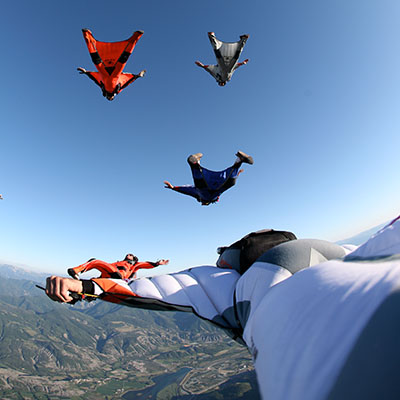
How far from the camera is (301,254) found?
2.20m

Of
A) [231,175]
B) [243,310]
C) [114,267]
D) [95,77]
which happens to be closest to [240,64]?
[231,175]

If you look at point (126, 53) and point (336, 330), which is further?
point (126, 53)

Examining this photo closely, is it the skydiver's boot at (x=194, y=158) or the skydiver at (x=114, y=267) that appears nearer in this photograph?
the skydiver at (x=114, y=267)

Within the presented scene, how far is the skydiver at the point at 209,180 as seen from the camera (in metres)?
8.46

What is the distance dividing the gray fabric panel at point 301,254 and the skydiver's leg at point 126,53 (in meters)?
10.3

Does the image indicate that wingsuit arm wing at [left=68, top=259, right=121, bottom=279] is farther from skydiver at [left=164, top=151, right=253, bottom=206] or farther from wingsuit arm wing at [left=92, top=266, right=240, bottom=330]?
skydiver at [left=164, top=151, right=253, bottom=206]

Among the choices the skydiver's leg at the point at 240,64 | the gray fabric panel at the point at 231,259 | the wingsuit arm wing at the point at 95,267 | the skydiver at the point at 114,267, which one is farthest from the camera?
the skydiver's leg at the point at 240,64

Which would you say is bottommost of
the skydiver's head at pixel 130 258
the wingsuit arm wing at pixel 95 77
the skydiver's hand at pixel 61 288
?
the skydiver's head at pixel 130 258

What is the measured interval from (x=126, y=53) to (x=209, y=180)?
660 centimetres

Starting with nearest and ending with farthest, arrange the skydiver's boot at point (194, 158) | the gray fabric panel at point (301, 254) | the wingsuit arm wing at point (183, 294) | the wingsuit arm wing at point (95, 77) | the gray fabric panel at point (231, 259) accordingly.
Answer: the gray fabric panel at point (301, 254)
the wingsuit arm wing at point (183, 294)
the gray fabric panel at point (231, 259)
the skydiver's boot at point (194, 158)
the wingsuit arm wing at point (95, 77)

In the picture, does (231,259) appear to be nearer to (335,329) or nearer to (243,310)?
(243,310)

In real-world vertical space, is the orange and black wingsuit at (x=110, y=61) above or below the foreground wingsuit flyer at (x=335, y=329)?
above

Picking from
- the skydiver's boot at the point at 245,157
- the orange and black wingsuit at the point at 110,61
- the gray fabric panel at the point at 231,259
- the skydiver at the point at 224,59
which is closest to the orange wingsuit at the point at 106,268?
the gray fabric panel at the point at 231,259

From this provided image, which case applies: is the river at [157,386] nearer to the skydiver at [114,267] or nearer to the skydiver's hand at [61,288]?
the skydiver at [114,267]
